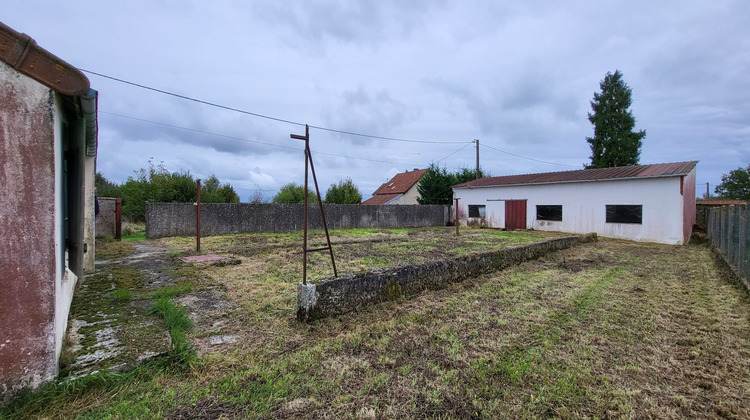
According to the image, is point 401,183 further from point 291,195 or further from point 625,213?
point 625,213

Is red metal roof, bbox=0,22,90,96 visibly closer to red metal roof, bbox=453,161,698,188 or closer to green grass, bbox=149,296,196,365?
green grass, bbox=149,296,196,365

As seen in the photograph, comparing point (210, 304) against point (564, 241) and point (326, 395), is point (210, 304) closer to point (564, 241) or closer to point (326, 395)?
point (326, 395)

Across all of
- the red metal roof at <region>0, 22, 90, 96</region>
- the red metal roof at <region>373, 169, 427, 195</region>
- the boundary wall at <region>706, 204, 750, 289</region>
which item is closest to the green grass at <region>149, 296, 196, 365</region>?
the red metal roof at <region>0, 22, 90, 96</region>

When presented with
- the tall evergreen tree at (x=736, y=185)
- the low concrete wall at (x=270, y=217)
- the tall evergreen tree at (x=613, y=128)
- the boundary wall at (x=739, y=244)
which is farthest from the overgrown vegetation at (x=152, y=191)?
the tall evergreen tree at (x=736, y=185)

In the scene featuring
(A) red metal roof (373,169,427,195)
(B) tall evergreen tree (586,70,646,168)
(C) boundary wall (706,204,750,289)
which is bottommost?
(C) boundary wall (706,204,750,289)

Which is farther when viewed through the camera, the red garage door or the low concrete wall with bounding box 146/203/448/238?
the red garage door

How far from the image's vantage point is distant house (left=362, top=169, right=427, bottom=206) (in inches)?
1224

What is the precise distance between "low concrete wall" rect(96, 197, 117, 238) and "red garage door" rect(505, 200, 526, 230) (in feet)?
58.6

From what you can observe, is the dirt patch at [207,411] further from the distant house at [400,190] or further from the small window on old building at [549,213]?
the distant house at [400,190]

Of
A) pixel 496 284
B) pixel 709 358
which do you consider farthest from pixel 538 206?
pixel 709 358

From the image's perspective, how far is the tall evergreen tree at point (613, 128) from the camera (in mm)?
25906

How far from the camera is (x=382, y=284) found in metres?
4.07

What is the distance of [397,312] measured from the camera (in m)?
3.78

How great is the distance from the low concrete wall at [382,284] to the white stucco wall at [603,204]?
10377 millimetres
